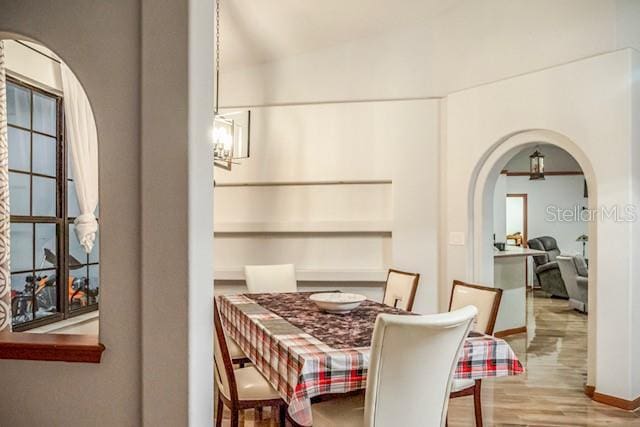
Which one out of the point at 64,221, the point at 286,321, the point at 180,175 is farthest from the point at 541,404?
the point at 64,221

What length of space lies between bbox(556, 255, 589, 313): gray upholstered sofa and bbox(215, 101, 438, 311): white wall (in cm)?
348

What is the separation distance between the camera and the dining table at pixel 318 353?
6.28 feet

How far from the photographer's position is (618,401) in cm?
349

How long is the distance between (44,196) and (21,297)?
715 millimetres

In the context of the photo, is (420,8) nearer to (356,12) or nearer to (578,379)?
(356,12)

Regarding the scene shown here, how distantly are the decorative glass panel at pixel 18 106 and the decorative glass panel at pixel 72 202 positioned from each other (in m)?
0.55

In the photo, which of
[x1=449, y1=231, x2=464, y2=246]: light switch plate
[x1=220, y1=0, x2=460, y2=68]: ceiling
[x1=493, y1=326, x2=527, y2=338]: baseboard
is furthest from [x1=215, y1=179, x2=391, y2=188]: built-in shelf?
[x1=493, y1=326, x2=527, y2=338]: baseboard

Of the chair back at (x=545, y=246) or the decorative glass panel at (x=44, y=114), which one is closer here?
the decorative glass panel at (x=44, y=114)

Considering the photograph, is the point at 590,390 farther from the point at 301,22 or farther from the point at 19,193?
the point at 19,193

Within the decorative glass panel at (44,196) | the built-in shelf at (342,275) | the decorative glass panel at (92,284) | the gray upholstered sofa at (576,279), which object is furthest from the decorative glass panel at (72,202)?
the gray upholstered sofa at (576,279)

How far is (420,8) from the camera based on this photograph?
4.44 m

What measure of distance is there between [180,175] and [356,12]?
3164 mm

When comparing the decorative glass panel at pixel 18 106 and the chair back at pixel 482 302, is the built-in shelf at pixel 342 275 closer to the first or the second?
the chair back at pixel 482 302

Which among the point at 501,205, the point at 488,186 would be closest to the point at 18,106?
the point at 488,186
